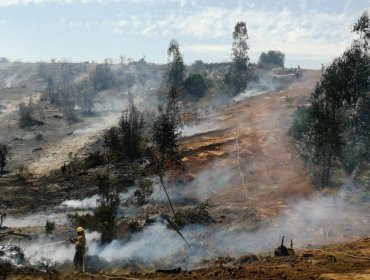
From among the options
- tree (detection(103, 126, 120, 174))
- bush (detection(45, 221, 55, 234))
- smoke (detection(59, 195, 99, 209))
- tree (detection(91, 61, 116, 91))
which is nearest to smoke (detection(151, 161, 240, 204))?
smoke (detection(59, 195, 99, 209))

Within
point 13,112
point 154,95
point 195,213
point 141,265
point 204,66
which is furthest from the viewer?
point 204,66

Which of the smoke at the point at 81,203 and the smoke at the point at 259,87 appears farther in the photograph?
the smoke at the point at 259,87

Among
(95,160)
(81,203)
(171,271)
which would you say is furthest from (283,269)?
(95,160)

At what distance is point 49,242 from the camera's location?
17.0m

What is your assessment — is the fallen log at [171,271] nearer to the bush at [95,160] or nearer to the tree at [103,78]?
the bush at [95,160]

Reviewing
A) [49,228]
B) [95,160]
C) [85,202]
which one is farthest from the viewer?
[95,160]

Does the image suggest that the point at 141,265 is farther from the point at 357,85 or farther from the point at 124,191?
the point at 357,85

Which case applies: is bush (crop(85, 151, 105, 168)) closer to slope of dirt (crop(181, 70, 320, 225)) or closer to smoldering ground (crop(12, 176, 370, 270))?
slope of dirt (crop(181, 70, 320, 225))

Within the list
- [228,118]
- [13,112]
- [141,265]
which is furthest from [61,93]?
[141,265]

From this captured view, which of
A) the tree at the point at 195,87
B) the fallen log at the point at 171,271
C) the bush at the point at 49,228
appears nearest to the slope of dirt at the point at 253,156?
the fallen log at the point at 171,271

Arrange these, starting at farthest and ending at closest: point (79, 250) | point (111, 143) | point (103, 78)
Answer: point (103, 78) → point (111, 143) → point (79, 250)

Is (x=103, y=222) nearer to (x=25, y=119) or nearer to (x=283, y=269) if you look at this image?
(x=283, y=269)

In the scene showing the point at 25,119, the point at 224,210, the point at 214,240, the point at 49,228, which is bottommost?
the point at 214,240

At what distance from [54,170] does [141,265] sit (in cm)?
1661
